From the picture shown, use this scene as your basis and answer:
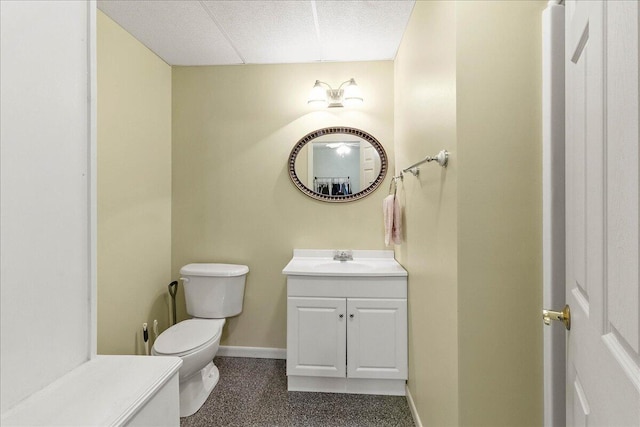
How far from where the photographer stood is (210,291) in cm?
227

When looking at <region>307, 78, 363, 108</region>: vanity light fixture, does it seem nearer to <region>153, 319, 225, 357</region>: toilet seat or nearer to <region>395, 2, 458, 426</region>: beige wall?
<region>395, 2, 458, 426</region>: beige wall

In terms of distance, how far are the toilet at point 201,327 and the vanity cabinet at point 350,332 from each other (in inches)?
21.5

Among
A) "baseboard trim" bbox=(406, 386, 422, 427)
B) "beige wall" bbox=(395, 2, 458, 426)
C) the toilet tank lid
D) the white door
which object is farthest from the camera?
the toilet tank lid

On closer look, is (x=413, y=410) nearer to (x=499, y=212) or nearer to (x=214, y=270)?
(x=499, y=212)

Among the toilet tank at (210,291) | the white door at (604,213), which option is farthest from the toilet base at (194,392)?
the white door at (604,213)

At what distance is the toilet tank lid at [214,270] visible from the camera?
2.26 m

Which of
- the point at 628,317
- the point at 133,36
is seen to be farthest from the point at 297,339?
the point at 133,36

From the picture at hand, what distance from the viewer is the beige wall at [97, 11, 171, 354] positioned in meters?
1.82

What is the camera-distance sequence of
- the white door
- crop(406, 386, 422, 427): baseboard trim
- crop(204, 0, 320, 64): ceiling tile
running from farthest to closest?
crop(204, 0, 320, 64): ceiling tile, crop(406, 386, 422, 427): baseboard trim, the white door

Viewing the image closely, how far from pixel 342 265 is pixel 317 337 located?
545mm

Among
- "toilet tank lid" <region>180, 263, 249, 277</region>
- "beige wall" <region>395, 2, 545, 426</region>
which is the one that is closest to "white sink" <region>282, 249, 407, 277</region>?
Answer: "toilet tank lid" <region>180, 263, 249, 277</region>

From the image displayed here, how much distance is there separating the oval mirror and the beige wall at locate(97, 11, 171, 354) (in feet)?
3.53

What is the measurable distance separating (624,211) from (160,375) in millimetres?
1038

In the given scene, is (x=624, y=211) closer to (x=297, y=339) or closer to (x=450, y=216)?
(x=450, y=216)
